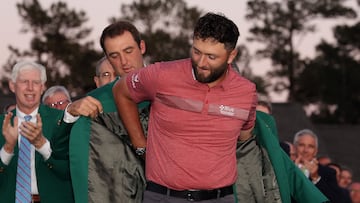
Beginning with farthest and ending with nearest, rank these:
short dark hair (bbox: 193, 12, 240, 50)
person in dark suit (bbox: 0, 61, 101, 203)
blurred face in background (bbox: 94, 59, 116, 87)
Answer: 1. blurred face in background (bbox: 94, 59, 116, 87)
2. person in dark suit (bbox: 0, 61, 101, 203)
3. short dark hair (bbox: 193, 12, 240, 50)

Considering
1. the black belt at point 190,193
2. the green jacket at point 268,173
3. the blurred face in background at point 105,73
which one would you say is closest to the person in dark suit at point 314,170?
the blurred face in background at point 105,73

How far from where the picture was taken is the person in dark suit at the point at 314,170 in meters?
9.04

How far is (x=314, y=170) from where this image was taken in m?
9.22

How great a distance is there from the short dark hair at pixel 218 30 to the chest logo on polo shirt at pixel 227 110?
36 cm

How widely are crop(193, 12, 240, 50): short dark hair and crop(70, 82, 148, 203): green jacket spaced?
0.82 m

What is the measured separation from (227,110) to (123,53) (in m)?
1.22

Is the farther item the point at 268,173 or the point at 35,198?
the point at 35,198

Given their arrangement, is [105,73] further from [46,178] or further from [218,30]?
[218,30]

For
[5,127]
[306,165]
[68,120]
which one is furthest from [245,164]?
[306,165]

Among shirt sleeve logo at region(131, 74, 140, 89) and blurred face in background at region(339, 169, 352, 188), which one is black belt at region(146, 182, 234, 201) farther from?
blurred face in background at region(339, 169, 352, 188)

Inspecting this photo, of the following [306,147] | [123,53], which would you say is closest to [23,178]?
[123,53]

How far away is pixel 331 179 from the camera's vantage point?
9.33m

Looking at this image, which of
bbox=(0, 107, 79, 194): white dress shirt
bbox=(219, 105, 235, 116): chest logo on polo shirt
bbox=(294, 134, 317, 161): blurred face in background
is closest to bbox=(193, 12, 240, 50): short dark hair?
bbox=(219, 105, 235, 116): chest logo on polo shirt

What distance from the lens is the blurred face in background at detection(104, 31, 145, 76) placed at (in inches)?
220
